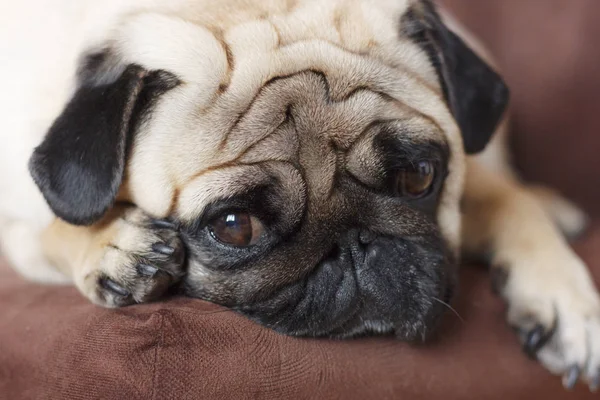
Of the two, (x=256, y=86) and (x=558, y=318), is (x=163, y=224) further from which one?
(x=558, y=318)

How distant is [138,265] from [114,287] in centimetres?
8

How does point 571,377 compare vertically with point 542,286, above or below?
below

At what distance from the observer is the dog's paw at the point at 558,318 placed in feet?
5.75

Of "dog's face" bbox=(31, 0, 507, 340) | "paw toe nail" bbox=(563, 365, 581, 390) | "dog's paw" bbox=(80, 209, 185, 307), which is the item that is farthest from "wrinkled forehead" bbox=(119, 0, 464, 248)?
"paw toe nail" bbox=(563, 365, 581, 390)

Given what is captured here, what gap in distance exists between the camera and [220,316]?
150 centimetres

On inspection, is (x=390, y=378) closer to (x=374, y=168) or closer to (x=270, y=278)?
(x=270, y=278)

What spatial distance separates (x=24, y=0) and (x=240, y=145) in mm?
1010

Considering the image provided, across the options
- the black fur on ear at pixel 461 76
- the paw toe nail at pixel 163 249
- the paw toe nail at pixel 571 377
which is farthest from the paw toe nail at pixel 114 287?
the paw toe nail at pixel 571 377

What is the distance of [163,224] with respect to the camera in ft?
5.29

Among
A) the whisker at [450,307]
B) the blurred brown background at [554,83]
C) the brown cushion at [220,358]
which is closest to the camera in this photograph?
the brown cushion at [220,358]

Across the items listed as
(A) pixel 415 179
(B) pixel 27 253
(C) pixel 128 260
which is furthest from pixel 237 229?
(B) pixel 27 253

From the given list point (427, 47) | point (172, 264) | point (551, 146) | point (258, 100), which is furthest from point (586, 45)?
point (172, 264)

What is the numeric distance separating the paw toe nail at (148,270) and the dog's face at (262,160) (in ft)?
0.32

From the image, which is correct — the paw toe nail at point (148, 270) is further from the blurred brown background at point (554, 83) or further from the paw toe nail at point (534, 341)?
the blurred brown background at point (554, 83)
